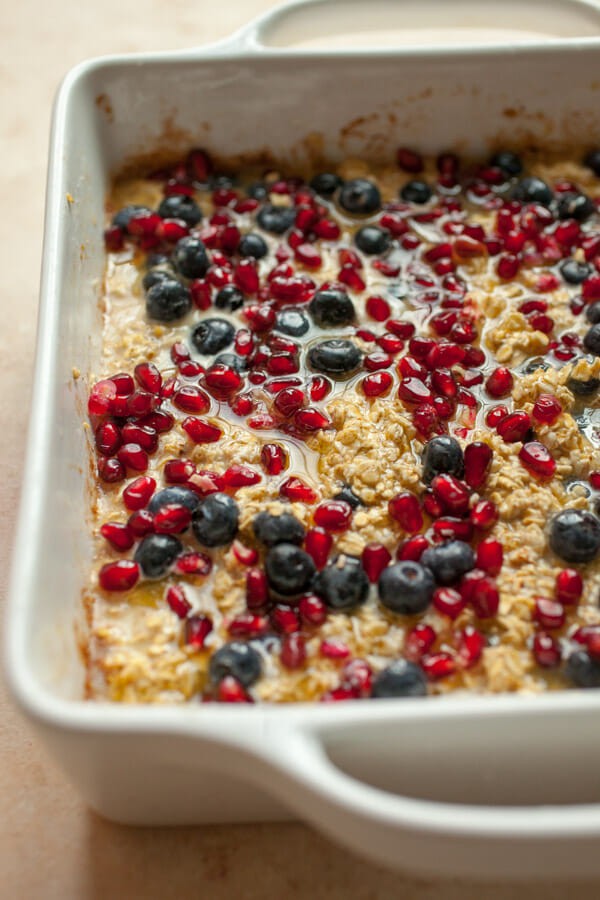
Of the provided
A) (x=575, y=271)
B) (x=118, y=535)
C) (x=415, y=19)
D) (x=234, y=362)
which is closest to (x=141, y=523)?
(x=118, y=535)

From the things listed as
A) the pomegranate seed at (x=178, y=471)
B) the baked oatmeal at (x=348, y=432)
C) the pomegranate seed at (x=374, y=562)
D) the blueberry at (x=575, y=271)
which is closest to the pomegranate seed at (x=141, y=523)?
the baked oatmeal at (x=348, y=432)

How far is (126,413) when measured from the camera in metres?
2.13

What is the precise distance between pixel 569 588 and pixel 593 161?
133 centimetres

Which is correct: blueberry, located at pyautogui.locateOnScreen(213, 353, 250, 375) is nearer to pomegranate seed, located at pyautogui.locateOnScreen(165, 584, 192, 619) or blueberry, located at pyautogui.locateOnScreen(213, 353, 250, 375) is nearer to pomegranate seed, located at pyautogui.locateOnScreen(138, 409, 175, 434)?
pomegranate seed, located at pyautogui.locateOnScreen(138, 409, 175, 434)

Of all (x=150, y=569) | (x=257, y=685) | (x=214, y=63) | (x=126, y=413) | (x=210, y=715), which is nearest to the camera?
(x=210, y=715)

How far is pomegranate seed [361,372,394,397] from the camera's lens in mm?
2184

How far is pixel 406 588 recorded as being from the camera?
1.82 m

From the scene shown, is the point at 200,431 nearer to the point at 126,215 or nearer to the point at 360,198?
the point at 126,215

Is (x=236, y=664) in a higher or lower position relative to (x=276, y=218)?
lower

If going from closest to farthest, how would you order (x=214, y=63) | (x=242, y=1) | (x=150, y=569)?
(x=150, y=569)
(x=214, y=63)
(x=242, y=1)

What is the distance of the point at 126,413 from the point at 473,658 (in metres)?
0.87

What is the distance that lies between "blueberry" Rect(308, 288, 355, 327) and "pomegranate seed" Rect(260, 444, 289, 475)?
1.26 ft

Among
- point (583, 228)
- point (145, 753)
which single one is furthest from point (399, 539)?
point (583, 228)

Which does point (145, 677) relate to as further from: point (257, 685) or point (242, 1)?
point (242, 1)
